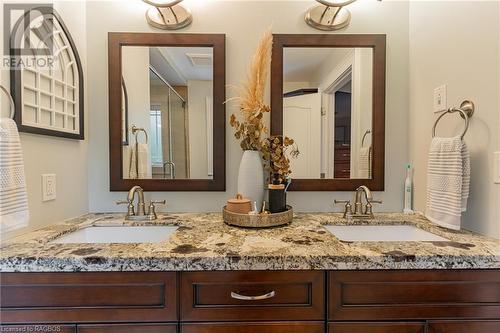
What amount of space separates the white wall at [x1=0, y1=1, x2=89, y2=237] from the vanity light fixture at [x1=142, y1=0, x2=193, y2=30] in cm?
37

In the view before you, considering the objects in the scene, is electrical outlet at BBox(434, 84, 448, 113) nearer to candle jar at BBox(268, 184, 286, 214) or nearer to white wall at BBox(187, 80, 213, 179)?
candle jar at BBox(268, 184, 286, 214)

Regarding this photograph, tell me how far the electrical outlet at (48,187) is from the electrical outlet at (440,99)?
182 cm

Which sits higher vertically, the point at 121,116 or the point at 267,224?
the point at 121,116

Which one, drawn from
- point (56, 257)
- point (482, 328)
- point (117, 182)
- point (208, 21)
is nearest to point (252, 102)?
point (208, 21)

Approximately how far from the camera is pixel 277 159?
1339mm

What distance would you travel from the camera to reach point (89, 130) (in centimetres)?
148

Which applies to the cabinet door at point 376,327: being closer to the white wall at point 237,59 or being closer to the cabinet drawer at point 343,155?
the white wall at point 237,59

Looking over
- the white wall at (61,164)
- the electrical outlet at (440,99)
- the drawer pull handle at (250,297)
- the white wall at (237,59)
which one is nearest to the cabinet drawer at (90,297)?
the drawer pull handle at (250,297)

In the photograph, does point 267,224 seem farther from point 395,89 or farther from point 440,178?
point 395,89

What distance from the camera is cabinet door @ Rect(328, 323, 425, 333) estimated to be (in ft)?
2.85

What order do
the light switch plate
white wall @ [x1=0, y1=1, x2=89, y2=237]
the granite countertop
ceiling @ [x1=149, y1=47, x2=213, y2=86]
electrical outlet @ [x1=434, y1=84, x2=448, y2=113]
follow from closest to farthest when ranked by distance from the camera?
the granite countertop, the light switch plate, white wall @ [x1=0, y1=1, x2=89, y2=237], electrical outlet @ [x1=434, y1=84, x2=448, y2=113], ceiling @ [x1=149, y1=47, x2=213, y2=86]

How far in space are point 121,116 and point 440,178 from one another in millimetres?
1584

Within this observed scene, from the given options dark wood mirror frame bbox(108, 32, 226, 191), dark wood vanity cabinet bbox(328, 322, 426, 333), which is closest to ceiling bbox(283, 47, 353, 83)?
dark wood mirror frame bbox(108, 32, 226, 191)

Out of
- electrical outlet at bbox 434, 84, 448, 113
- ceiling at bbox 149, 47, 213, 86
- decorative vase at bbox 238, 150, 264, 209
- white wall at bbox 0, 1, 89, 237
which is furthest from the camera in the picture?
ceiling at bbox 149, 47, 213, 86
